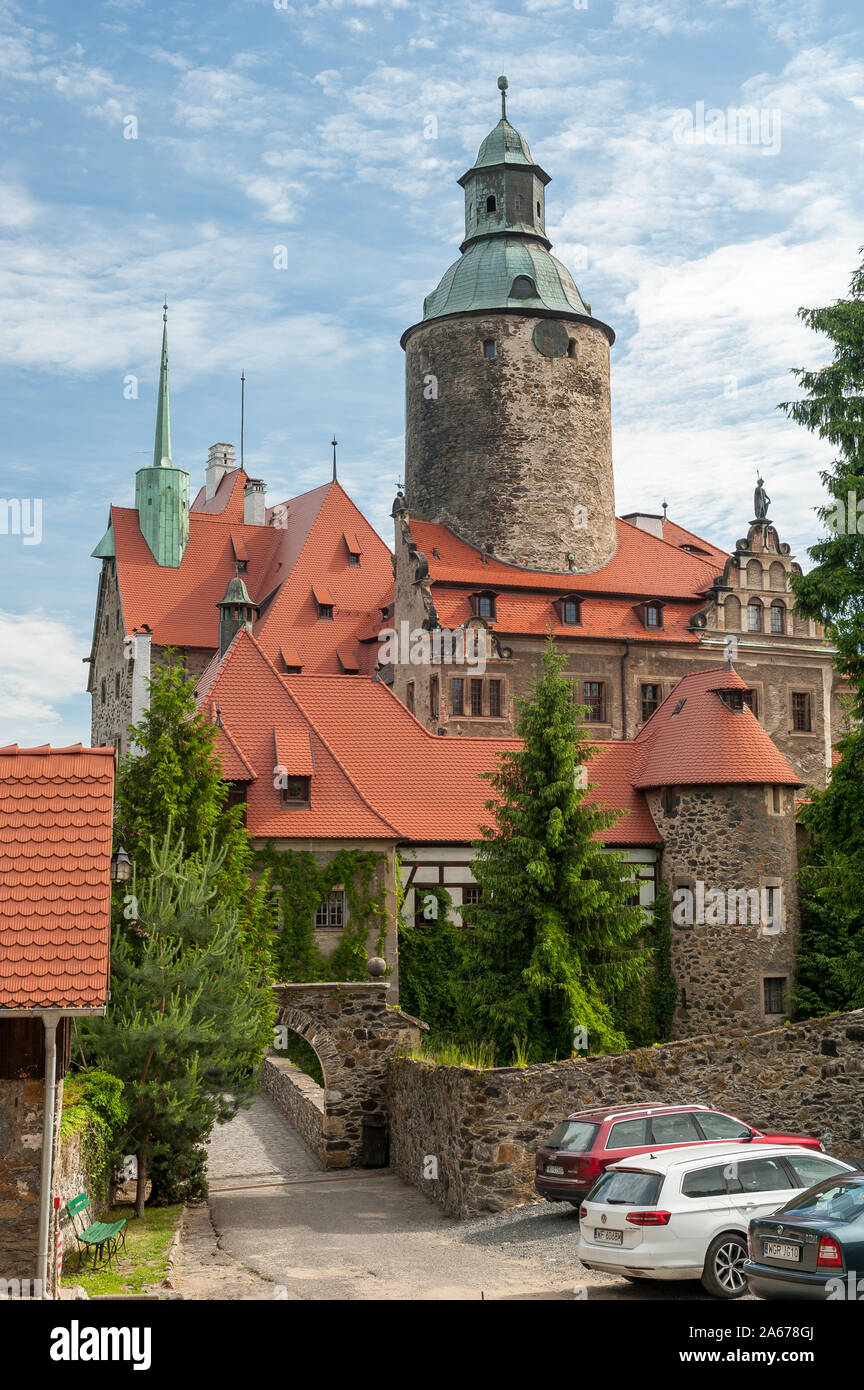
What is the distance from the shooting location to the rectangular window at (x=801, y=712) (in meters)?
43.7

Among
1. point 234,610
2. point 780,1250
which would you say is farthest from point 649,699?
point 780,1250

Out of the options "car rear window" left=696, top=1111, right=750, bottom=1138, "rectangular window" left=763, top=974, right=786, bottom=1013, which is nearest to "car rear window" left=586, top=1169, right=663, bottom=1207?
"car rear window" left=696, top=1111, right=750, bottom=1138

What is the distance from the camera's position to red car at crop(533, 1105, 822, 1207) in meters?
16.3

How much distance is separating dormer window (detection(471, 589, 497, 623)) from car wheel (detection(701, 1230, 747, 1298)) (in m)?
30.5

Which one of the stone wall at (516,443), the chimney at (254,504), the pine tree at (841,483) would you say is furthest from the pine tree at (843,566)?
the chimney at (254,504)

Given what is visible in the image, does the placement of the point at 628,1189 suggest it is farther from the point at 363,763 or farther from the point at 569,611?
the point at 569,611

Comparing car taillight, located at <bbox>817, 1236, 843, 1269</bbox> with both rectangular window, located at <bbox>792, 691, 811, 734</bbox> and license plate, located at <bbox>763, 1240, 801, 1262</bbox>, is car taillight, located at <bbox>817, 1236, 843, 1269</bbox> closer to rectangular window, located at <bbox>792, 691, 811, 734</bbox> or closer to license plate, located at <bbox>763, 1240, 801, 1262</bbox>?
license plate, located at <bbox>763, 1240, 801, 1262</bbox>

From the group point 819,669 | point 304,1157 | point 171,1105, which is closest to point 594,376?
point 819,669

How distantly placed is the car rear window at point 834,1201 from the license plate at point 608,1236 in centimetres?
162

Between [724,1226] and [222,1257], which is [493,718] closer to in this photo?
[222,1257]

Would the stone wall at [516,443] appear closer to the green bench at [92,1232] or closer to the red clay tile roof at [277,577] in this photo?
the red clay tile roof at [277,577]

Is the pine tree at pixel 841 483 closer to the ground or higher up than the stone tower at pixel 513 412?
closer to the ground
